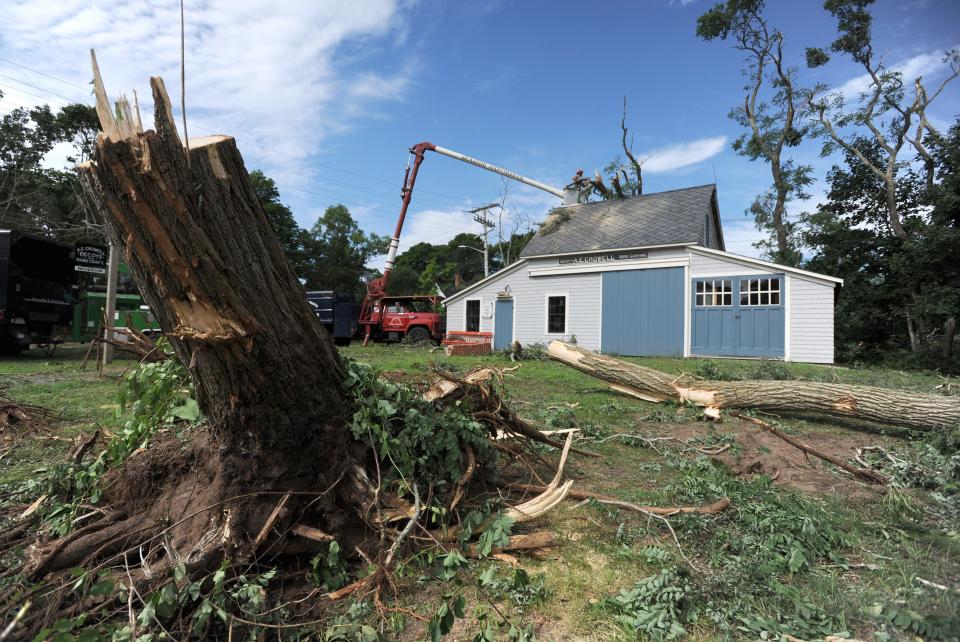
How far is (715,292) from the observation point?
1451cm

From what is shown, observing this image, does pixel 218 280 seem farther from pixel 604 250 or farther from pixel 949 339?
pixel 949 339

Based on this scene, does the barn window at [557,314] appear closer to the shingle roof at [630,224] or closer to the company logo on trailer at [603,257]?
the company logo on trailer at [603,257]

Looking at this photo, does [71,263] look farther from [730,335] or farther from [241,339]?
[730,335]

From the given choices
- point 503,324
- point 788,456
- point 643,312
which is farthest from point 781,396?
point 503,324

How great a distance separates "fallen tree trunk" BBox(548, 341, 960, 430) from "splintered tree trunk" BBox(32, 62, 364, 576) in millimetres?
5332

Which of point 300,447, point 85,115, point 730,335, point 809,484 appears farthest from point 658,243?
point 85,115

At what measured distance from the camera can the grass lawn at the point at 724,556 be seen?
194 cm

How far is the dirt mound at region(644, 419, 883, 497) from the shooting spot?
3.67m

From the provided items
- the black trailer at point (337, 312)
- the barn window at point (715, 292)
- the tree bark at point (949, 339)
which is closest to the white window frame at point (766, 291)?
the barn window at point (715, 292)

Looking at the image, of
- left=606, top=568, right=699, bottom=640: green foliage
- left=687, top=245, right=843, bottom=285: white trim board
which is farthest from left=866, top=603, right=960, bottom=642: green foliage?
left=687, top=245, right=843, bottom=285: white trim board

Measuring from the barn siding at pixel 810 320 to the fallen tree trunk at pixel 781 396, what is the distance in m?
8.05

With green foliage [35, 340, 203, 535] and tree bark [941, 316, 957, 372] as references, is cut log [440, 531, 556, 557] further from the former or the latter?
tree bark [941, 316, 957, 372]

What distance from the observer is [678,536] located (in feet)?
8.88

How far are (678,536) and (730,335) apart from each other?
13.2 meters
